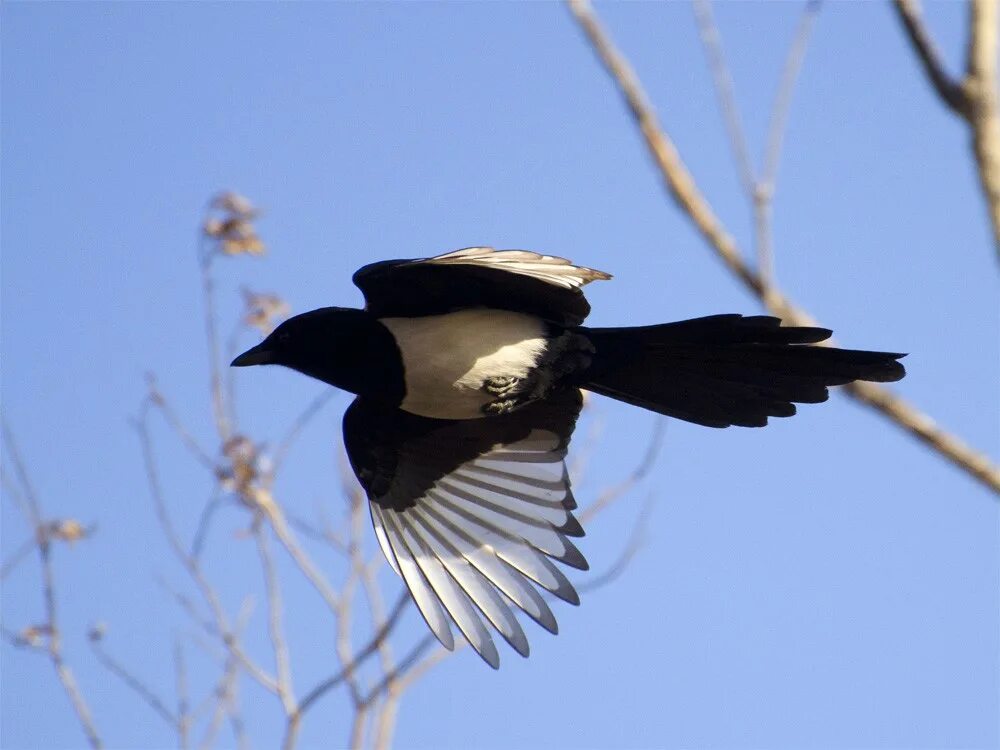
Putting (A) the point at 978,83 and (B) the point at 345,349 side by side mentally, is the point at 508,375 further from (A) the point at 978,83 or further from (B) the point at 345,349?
(A) the point at 978,83

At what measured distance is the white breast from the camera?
3766 millimetres

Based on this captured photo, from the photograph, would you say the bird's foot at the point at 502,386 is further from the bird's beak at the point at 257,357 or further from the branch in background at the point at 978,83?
the branch in background at the point at 978,83

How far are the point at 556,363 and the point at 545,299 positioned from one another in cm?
20

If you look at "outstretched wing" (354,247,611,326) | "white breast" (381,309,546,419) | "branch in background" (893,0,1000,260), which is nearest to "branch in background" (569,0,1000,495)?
"branch in background" (893,0,1000,260)

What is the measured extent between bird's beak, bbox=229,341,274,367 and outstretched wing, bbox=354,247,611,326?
0.33 m

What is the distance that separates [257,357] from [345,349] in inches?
11.4

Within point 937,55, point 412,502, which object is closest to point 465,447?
point 412,502

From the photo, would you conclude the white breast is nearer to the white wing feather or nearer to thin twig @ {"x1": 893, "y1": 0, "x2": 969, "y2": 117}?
the white wing feather

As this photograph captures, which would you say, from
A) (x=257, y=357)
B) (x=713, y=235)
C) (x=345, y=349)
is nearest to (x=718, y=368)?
(x=345, y=349)

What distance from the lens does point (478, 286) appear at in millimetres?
3709

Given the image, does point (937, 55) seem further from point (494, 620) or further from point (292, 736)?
point (292, 736)

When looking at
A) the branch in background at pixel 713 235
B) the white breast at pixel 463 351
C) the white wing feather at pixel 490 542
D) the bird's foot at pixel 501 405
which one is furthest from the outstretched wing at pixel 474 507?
the branch in background at pixel 713 235

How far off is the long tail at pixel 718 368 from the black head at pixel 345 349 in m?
0.58

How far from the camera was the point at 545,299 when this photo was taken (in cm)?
374
